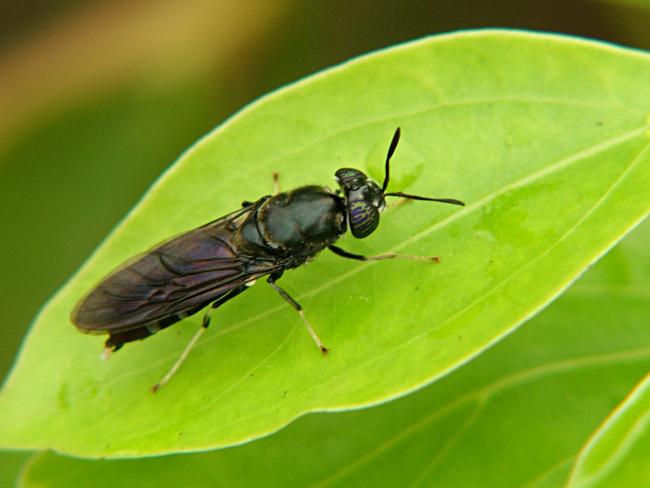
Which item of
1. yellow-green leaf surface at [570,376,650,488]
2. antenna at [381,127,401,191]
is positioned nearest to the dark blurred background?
antenna at [381,127,401,191]

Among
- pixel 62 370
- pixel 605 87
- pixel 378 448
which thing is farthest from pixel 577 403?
pixel 62 370

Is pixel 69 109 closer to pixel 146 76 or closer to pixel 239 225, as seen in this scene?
pixel 146 76

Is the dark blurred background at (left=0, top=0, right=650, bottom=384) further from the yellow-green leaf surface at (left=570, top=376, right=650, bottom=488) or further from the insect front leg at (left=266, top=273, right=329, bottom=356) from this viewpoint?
the yellow-green leaf surface at (left=570, top=376, right=650, bottom=488)

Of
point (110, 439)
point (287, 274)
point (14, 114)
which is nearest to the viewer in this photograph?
point (110, 439)

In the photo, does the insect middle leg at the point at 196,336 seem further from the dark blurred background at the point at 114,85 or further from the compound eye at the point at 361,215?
the dark blurred background at the point at 114,85

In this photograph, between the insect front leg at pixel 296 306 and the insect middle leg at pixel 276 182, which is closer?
the insect front leg at pixel 296 306

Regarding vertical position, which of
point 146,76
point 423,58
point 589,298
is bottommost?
point 589,298

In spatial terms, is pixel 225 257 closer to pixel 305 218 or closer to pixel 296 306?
pixel 305 218

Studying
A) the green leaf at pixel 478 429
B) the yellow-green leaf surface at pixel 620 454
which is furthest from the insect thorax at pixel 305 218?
the yellow-green leaf surface at pixel 620 454
